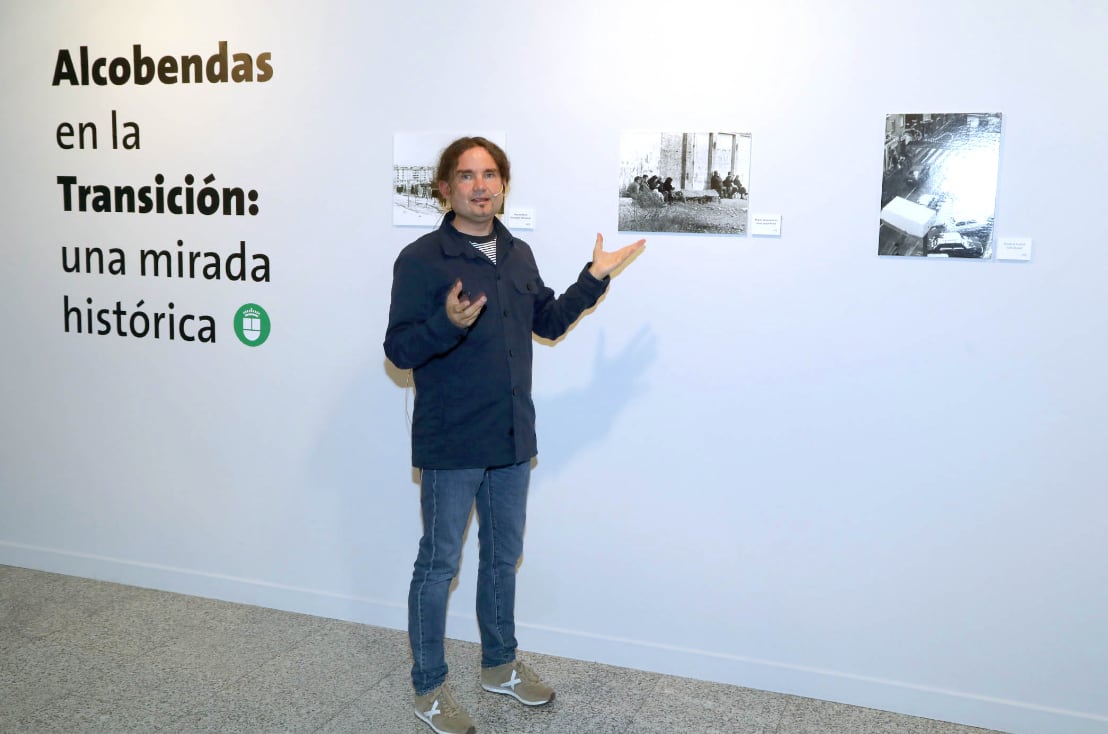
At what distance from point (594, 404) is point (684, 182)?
78cm

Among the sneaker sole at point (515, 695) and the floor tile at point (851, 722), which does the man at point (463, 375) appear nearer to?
the sneaker sole at point (515, 695)

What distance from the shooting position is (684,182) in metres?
3.09

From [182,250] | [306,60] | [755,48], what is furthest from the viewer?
[182,250]

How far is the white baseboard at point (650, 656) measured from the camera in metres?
2.91

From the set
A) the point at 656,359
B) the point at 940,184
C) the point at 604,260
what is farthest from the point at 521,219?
the point at 940,184

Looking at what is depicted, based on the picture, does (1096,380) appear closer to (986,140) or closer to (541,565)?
(986,140)

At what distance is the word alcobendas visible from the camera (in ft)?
11.8

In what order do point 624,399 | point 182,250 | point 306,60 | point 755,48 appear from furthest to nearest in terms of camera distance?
1. point 182,250
2. point 306,60
3. point 624,399
4. point 755,48

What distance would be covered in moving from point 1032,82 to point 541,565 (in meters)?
2.11

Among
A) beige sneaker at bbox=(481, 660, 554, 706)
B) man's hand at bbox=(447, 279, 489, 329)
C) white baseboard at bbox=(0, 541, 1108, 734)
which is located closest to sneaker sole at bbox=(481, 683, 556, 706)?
beige sneaker at bbox=(481, 660, 554, 706)

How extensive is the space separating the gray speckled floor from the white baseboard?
0.04m

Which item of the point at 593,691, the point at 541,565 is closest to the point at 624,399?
the point at 541,565

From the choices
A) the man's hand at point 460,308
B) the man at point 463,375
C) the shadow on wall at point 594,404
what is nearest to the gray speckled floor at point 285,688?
the man at point 463,375

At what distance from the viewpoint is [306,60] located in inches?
138
